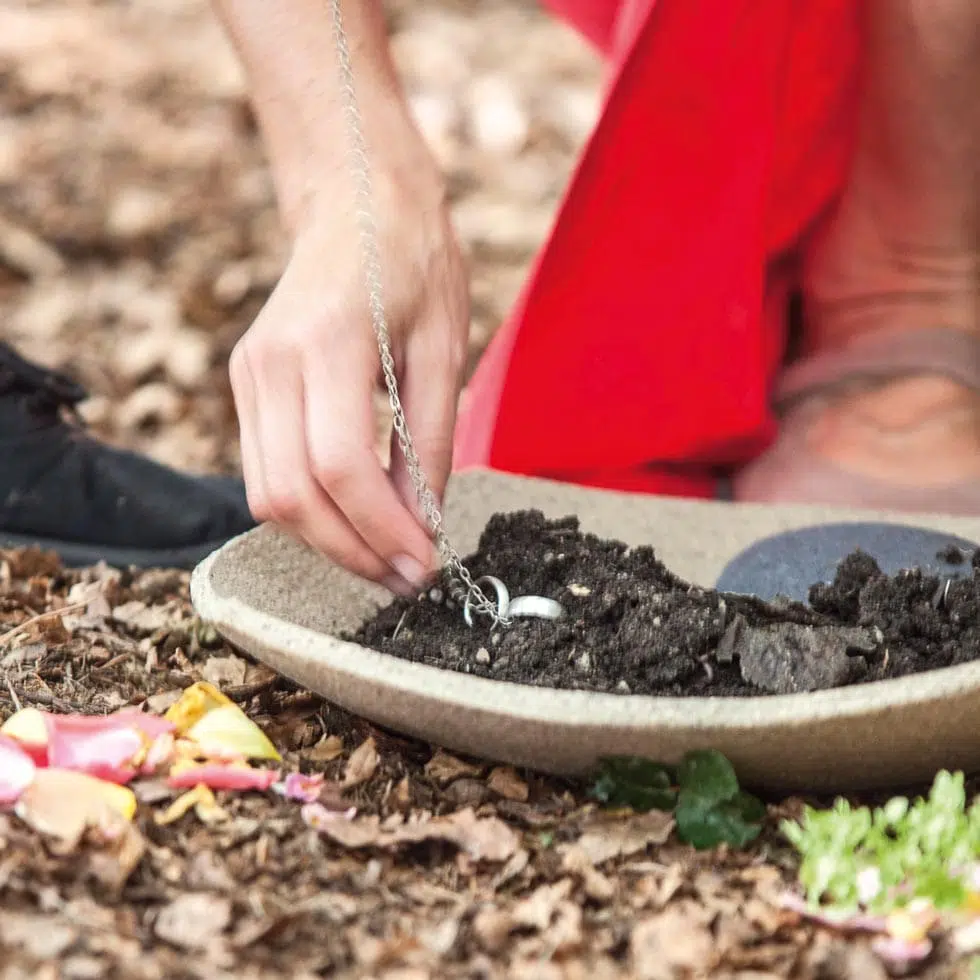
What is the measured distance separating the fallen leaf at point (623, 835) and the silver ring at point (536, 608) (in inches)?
8.7

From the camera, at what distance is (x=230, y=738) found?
1135mm

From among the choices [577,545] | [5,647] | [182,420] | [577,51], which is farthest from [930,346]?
[577,51]

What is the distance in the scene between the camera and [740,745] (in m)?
1.00

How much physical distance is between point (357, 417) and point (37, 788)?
0.38 metres

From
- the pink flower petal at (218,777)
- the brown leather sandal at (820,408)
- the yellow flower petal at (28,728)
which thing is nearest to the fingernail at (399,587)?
the pink flower petal at (218,777)

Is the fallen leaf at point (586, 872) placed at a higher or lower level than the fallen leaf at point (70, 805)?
lower

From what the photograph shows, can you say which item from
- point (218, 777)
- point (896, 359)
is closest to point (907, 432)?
point (896, 359)

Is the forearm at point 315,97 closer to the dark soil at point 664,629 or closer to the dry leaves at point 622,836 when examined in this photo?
the dark soil at point 664,629

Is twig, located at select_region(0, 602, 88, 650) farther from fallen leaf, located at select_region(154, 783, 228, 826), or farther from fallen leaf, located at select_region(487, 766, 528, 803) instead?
fallen leaf, located at select_region(487, 766, 528, 803)

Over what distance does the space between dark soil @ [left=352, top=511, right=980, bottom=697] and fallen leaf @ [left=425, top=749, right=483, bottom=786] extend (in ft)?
0.26

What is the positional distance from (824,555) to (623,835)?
20.5 inches

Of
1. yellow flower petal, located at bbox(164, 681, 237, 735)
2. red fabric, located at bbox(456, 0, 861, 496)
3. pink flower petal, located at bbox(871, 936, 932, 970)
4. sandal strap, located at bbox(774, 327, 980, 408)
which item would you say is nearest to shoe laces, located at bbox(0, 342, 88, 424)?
red fabric, located at bbox(456, 0, 861, 496)

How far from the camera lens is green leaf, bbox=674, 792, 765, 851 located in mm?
1025

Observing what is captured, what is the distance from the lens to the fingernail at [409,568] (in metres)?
1.17
